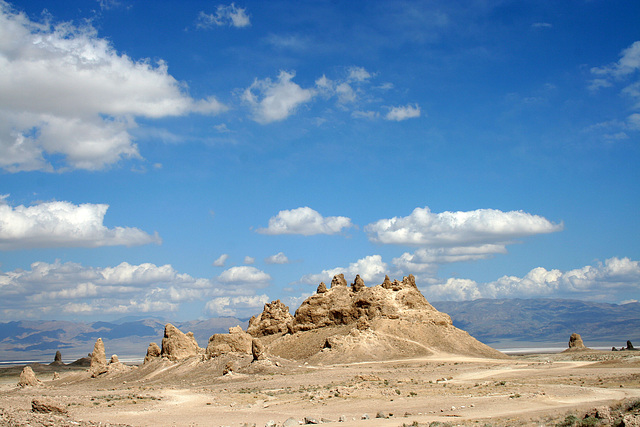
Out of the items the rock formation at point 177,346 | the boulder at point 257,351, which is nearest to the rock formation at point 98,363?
the rock formation at point 177,346

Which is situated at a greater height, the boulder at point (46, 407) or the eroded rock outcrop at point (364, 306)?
the eroded rock outcrop at point (364, 306)

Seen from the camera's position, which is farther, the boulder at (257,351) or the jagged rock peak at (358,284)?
the jagged rock peak at (358,284)

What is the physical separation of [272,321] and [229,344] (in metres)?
26.1

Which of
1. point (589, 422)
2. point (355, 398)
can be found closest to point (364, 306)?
point (355, 398)

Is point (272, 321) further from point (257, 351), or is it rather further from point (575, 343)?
point (575, 343)

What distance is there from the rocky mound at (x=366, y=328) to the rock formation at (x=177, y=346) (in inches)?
506

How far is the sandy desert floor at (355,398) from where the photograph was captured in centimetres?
A: 2098

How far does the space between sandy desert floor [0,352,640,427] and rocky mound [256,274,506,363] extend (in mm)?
13826

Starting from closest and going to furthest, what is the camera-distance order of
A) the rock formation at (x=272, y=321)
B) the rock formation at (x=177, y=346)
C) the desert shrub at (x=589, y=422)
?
the desert shrub at (x=589, y=422)
the rock formation at (x=177, y=346)
the rock formation at (x=272, y=321)

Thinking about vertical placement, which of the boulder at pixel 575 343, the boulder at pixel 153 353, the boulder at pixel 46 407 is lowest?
the boulder at pixel 575 343

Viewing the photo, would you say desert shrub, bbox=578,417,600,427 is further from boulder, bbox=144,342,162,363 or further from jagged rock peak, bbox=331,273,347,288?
jagged rock peak, bbox=331,273,347,288

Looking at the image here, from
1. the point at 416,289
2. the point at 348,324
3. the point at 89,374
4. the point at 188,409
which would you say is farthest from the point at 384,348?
the point at 188,409

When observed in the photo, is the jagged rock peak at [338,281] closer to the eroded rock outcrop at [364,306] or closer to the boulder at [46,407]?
the eroded rock outcrop at [364,306]

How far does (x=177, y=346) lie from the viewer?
55.3 m
